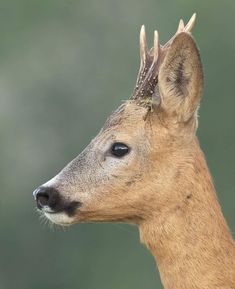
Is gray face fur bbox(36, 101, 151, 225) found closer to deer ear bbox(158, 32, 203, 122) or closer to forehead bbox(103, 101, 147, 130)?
forehead bbox(103, 101, 147, 130)

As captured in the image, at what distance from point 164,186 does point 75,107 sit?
819 inches

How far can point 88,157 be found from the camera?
13.5 meters

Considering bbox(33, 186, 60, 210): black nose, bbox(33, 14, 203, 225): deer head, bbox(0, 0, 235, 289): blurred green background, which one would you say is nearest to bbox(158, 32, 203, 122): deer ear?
bbox(33, 14, 203, 225): deer head

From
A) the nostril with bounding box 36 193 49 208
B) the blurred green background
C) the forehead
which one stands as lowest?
the blurred green background

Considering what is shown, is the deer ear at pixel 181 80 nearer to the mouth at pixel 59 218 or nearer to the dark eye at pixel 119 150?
the dark eye at pixel 119 150

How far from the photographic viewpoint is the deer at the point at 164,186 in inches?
515

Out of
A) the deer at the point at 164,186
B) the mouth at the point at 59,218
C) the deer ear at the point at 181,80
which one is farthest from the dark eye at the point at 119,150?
the mouth at the point at 59,218

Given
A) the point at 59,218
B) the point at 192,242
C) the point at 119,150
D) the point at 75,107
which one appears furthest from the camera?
the point at 75,107

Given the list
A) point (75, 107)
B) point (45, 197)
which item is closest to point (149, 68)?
point (45, 197)

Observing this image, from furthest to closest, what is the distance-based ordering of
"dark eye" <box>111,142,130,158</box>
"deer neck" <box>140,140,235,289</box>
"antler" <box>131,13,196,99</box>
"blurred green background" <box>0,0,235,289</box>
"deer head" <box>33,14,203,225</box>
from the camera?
"blurred green background" <box>0,0,235,289</box> → "antler" <box>131,13,196,99</box> → "dark eye" <box>111,142,130,158</box> → "deer head" <box>33,14,203,225</box> → "deer neck" <box>140,140,235,289</box>

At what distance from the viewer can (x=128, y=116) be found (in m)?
13.5

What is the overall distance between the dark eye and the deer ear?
43 cm

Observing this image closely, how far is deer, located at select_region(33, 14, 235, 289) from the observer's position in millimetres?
13078

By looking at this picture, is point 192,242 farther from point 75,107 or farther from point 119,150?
point 75,107
